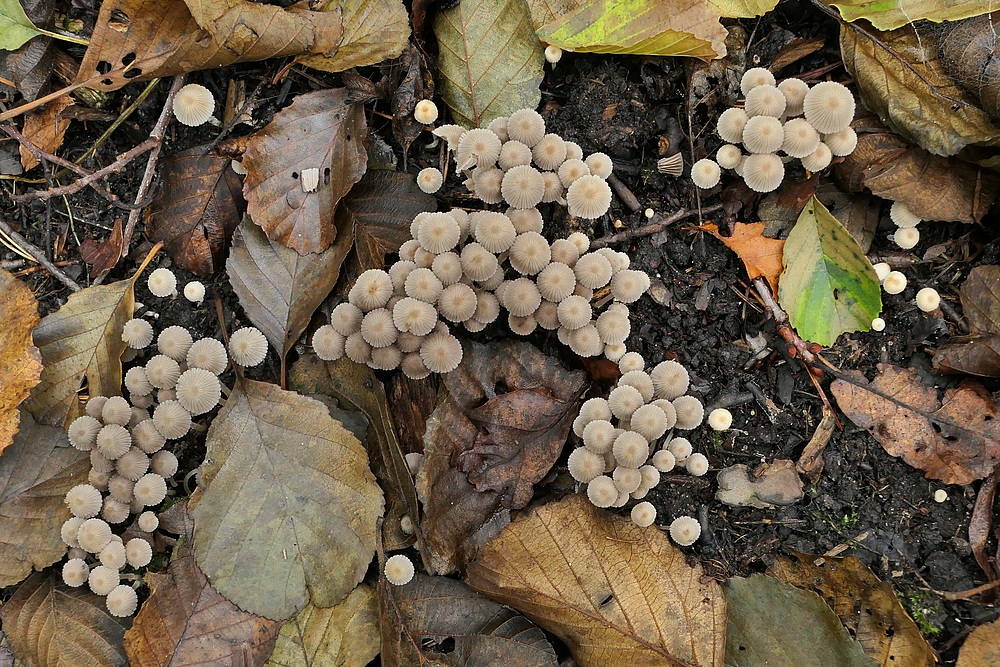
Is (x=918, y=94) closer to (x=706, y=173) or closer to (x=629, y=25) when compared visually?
(x=706, y=173)

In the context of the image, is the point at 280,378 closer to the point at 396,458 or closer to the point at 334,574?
the point at 396,458

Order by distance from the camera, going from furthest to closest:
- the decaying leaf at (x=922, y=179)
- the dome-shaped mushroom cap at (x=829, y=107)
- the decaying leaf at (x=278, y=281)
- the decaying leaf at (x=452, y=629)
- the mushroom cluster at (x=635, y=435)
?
1. the decaying leaf at (x=278, y=281)
2. the decaying leaf at (x=922, y=179)
3. the decaying leaf at (x=452, y=629)
4. the dome-shaped mushroom cap at (x=829, y=107)
5. the mushroom cluster at (x=635, y=435)

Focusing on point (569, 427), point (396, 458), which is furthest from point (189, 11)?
point (569, 427)

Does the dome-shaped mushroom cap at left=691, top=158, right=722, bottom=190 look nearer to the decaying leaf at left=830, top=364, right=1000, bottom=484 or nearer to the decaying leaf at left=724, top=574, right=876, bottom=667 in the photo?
the decaying leaf at left=830, top=364, right=1000, bottom=484

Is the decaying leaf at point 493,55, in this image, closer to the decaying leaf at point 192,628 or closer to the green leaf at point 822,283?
the green leaf at point 822,283

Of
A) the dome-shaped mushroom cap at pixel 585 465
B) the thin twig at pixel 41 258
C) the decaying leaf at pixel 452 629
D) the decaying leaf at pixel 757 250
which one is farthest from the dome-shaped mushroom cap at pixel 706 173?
the thin twig at pixel 41 258

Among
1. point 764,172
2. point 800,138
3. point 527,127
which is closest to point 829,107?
point 800,138

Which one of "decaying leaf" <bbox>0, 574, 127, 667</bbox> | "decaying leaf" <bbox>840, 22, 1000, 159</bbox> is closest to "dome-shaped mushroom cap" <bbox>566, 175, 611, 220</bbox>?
"decaying leaf" <bbox>840, 22, 1000, 159</bbox>

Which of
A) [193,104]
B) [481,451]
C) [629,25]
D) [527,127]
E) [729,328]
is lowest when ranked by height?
[729,328]
